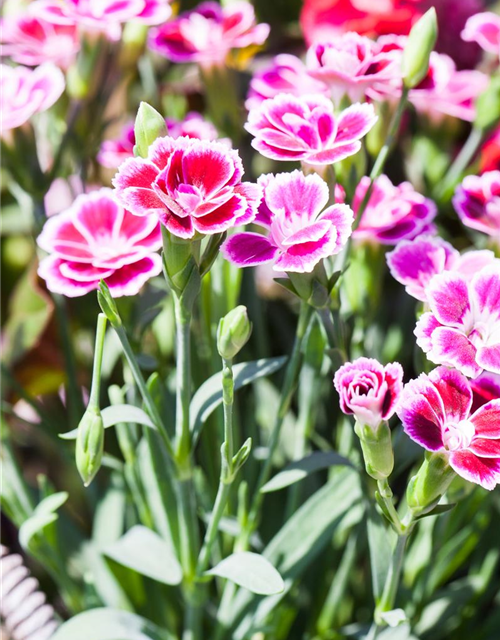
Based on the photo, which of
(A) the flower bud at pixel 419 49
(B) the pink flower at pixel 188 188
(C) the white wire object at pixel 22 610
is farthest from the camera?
(C) the white wire object at pixel 22 610

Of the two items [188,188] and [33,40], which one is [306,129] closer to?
[188,188]

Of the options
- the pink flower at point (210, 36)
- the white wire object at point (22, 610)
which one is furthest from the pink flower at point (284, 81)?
the white wire object at point (22, 610)

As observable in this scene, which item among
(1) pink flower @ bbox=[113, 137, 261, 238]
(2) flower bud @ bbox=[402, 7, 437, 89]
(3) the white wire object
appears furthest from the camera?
(3) the white wire object

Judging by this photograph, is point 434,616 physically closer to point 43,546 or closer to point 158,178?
point 43,546

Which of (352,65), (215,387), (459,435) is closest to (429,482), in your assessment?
(459,435)

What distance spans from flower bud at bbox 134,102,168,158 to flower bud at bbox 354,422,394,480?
0.18 m

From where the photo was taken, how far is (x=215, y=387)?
0.47 m

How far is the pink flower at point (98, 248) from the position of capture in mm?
436

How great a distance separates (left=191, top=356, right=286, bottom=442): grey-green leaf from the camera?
1.53ft

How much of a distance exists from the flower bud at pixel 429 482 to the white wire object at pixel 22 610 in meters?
0.30

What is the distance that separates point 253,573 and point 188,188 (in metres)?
0.23

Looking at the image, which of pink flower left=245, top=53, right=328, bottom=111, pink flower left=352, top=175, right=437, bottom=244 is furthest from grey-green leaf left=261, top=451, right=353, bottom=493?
Answer: pink flower left=245, top=53, right=328, bottom=111

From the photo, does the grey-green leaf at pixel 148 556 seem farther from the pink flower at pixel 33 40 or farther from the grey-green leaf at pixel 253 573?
the pink flower at pixel 33 40

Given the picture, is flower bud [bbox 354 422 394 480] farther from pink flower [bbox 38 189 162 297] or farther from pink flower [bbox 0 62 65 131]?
pink flower [bbox 0 62 65 131]
